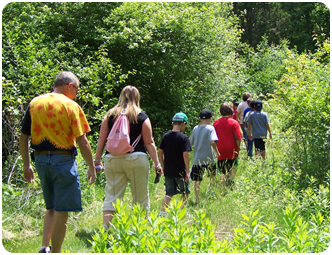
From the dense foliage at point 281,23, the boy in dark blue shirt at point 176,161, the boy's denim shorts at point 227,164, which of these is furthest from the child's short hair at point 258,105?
the dense foliage at point 281,23

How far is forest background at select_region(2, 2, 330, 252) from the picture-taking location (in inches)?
180

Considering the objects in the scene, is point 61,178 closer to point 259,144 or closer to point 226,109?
point 226,109

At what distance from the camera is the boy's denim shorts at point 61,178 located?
149 inches

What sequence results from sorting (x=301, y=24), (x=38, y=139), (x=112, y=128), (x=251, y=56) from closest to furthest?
(x=38, y=139) < (x=112, y=128) < (x=251, y=56) < (x=301, y=24)

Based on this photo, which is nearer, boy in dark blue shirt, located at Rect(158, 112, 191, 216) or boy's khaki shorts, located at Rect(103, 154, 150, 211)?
boy's khaki shorts, located at Rect(103, 154, 150, 211)

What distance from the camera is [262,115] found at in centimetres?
900

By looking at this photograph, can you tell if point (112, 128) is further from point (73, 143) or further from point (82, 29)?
point (82, 29)

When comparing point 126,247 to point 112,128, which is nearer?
point 126,247

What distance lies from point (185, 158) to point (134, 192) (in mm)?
1056

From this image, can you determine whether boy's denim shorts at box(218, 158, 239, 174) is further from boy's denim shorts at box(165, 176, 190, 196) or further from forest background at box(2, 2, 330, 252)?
boy's denim shorts at box(165, 176, 190, 196)

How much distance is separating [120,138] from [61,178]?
959 millimetres

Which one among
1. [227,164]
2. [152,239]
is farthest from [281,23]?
[152,239]

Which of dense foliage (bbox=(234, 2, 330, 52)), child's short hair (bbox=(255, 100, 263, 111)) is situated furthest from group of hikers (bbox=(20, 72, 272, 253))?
dense foliage (bbox=(234, 2, 330, 52))

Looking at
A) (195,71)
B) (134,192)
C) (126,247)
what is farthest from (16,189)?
(195,71)
